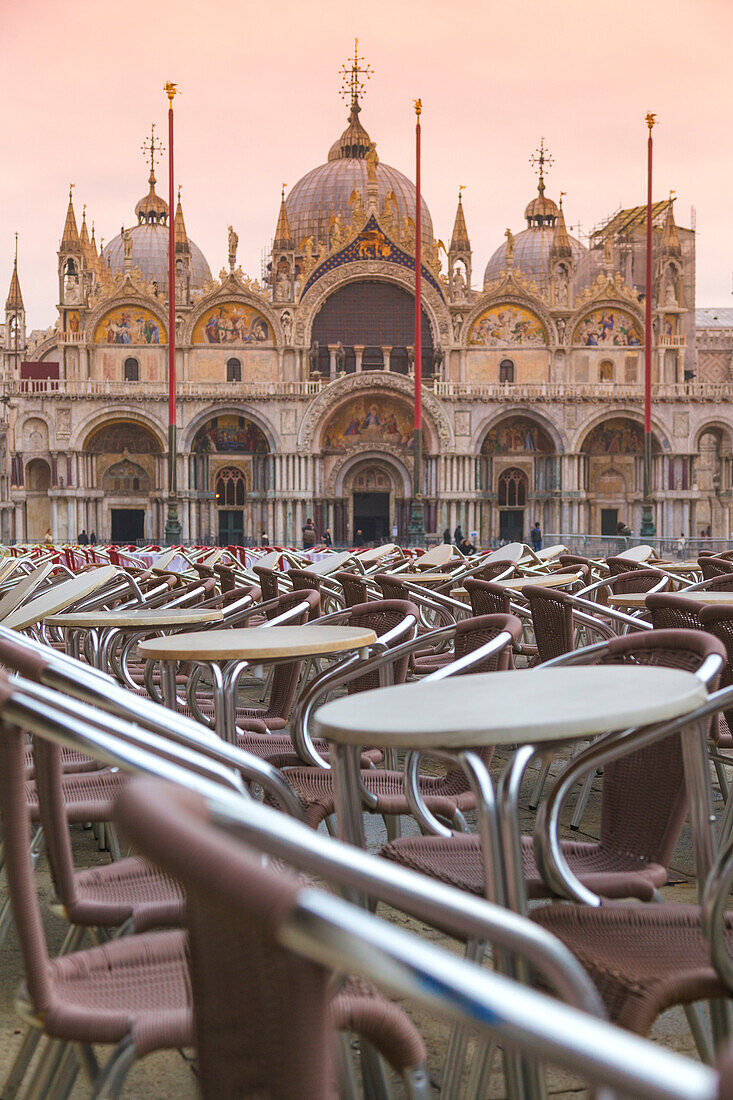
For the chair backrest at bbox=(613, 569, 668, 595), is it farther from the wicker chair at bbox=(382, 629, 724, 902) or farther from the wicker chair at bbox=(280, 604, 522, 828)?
the wicker chair at bbox=(382, 629, 724, 902)

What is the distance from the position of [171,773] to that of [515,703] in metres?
0.81

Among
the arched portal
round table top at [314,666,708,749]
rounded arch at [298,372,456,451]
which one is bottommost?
round table top at [314,666,708,749]

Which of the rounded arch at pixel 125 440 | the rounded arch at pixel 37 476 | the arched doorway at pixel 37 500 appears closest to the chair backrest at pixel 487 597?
the rounded arch at pixel 125 440

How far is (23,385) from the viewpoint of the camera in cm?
3781

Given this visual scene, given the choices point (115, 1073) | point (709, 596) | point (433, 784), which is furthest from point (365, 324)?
point (115, 1073)

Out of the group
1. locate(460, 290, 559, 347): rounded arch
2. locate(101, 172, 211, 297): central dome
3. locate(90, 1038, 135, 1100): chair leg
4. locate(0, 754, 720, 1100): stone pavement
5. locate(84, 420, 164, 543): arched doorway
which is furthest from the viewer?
locate(101, 172, 211, 297): central dome

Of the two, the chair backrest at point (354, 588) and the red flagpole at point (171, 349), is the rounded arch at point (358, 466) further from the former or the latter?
the chair backrest at point (354, 588)

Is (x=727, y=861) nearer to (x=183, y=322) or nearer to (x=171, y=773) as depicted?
(x=171, y=773)

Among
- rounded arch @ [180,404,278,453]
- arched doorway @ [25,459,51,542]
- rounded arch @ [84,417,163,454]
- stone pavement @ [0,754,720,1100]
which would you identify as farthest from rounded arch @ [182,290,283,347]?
Result: stone pavement @ [0,754,720,1100]

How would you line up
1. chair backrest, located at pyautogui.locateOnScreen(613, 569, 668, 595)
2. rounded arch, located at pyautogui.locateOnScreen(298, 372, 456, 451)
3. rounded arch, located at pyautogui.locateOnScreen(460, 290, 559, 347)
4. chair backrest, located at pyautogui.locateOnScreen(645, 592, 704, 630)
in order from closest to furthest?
chair backrest, located at pyautogui.locateOnScreen(645, 592, 704, 630), chair backrest, located at pyautogui.locateOnScreen(613, 569, 668, 595), rounded arch, located at pyautogui.locateOnScreen(298, 372, 456, 451), rounded arch, located at pyautogui.locateOnScreen(460, 290, 559, 347)

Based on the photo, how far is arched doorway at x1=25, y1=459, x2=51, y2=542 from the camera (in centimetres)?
3806

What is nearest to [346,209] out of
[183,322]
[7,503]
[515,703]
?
[183,322]

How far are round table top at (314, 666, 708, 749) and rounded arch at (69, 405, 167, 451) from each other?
35478mm

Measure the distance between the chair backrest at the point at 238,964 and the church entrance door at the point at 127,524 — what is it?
123 ft
